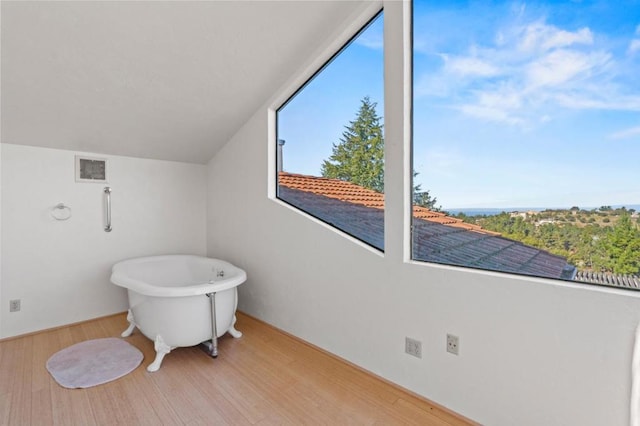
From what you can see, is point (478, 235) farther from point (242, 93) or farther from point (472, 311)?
point (242, 93)

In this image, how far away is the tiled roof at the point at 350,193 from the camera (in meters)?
1.85

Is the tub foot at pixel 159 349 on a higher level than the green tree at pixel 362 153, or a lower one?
lower

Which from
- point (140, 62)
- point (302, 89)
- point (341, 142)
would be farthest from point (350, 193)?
point (140, 62)

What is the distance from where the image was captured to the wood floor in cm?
164

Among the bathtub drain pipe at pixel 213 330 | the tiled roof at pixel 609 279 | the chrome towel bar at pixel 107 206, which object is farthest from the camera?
the chrome towel bar at pixel 107 206

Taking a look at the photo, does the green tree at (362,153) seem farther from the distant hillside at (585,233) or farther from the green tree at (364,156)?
the distant hillside at (585,233)

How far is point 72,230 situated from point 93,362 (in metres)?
1.30

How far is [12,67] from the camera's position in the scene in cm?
194

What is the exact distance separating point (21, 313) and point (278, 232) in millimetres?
2263

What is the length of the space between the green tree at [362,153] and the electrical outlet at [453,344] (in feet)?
3.17

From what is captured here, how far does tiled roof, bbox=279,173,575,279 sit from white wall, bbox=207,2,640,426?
91 mm

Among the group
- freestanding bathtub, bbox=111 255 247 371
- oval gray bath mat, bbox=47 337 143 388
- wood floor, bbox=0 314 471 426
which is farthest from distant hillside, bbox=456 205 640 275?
oval gray bath mat, bbox=47 337 143 388

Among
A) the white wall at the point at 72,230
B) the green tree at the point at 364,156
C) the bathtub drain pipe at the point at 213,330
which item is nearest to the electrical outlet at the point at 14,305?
the white wall at the point at 72,230

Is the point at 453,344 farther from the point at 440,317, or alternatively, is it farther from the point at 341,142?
the point at 341,142
